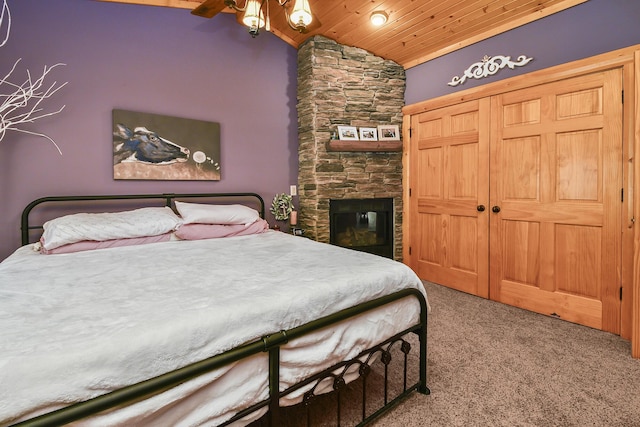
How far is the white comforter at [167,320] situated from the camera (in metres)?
0.84

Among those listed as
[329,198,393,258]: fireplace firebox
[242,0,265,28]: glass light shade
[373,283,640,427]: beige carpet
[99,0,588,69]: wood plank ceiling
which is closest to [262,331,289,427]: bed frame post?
[373,283,640,427]: beige carpet

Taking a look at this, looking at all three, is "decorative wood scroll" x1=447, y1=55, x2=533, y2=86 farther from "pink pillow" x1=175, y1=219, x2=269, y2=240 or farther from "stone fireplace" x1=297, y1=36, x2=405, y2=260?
"pink pillow" x1=175, y1=219, x2=269, y2=240

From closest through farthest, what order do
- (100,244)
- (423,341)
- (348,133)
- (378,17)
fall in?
1. (423,341)
2. (100,244)
3. (378,17)
4. (348,133)

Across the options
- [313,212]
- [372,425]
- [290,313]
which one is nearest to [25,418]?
[290,313]

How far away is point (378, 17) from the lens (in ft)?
10.4

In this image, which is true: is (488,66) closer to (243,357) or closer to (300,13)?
(300,13)

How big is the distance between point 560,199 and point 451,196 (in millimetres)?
1041

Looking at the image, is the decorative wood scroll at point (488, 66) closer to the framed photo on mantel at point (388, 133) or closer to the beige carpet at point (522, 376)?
the framed photo on mantel at point (388, 133)

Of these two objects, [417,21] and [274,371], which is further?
[417,21]

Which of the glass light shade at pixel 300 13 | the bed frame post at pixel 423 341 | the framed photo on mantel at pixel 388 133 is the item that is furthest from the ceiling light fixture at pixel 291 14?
the framed photo on mantel at pixel 388 133

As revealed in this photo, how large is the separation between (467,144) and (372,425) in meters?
2.90

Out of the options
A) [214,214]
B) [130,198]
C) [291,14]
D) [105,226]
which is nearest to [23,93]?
[130,198]

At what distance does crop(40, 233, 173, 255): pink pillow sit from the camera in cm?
216

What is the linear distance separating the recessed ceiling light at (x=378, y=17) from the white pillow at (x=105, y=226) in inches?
105
